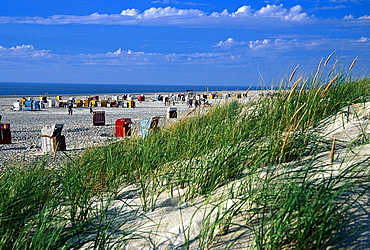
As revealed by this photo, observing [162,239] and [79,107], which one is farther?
[79,107]

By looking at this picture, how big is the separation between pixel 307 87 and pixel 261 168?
1.97 metres

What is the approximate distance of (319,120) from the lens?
3.09 meters

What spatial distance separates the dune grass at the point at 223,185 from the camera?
1.48 m

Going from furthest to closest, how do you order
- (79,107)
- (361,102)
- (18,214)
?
(79,107)
(361,102)
(18,214)

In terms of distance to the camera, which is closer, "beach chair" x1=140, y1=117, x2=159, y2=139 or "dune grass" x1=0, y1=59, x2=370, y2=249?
"dune grass" x1=0, y1=59, x2=370, y2=249

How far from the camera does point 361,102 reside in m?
3.49

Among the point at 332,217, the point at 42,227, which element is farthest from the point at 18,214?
the point at 332,217

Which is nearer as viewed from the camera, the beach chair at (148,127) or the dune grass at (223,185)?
the dune grass at (223,185)

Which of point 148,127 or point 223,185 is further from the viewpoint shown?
point 148,127

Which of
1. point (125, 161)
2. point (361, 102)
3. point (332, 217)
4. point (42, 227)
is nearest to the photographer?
point (332, 217)

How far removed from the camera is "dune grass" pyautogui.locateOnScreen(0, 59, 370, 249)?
148cm

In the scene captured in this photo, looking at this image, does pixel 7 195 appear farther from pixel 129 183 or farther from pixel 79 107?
pixel 79 107

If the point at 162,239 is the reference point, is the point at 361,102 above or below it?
above

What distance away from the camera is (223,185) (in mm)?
2338
